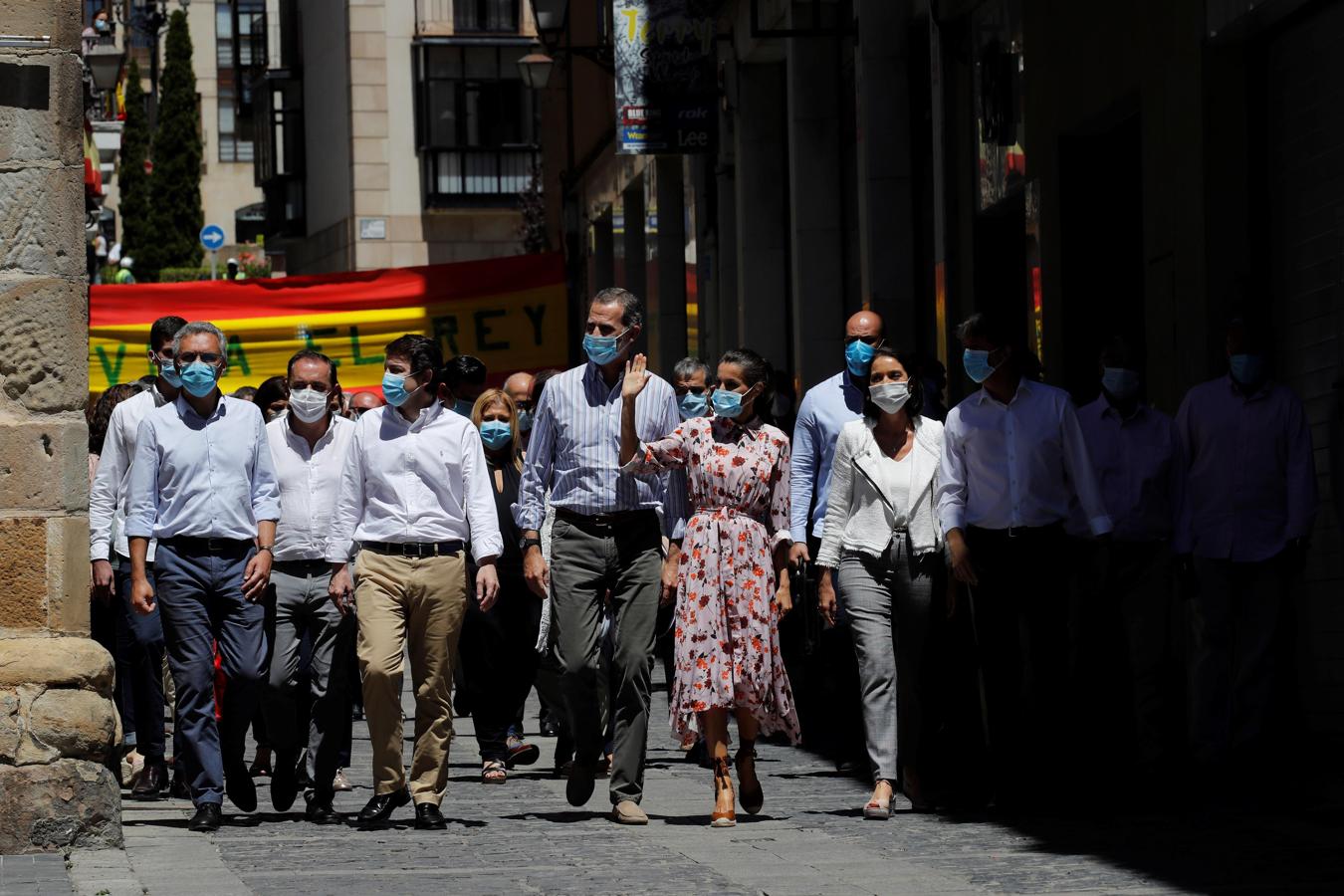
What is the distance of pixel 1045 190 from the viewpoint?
610 inches

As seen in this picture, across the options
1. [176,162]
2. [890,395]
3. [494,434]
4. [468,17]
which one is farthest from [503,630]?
[176,162]

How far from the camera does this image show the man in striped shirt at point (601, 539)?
10469 mm

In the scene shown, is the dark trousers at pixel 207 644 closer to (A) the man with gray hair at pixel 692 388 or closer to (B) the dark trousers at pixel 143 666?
(B) the dark trousers at pixel 143 666

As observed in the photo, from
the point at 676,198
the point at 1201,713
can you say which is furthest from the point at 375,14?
the point at 1201,713

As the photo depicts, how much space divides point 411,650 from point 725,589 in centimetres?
128

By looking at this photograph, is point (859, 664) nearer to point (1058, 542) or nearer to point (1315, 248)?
point (1058, 542)

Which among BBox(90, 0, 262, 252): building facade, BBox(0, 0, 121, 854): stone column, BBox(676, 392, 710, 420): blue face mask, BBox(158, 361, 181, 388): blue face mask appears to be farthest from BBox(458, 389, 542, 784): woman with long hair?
BBox(90, 0, 262, 252): building facade

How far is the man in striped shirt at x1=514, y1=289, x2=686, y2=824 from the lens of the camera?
10469mm

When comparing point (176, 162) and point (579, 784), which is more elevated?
point (176, 162)

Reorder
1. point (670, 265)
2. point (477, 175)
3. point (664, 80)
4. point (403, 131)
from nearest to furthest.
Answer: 1. point (664, 80)
2. point (670, 265)
3. point (403, 131)
4. point (477, 175)

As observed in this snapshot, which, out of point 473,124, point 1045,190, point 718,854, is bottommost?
point 718,854

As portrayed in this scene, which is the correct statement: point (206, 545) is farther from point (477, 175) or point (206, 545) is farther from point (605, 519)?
point (477, 175)

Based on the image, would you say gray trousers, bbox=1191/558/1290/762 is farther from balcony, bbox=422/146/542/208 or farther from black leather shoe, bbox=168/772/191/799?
balcony, bbox=422/146/542/208

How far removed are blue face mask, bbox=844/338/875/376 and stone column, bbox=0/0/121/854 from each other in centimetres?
369
